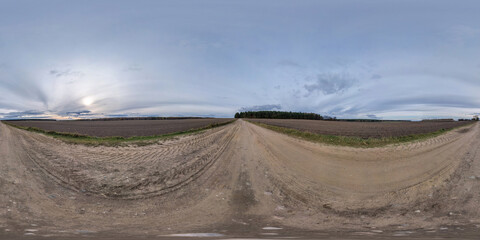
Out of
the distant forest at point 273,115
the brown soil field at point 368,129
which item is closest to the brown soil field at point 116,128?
the brown soil field at point 368,129

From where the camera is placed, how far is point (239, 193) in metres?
6.54

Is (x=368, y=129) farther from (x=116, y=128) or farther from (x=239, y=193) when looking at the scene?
(x=116, y=128)

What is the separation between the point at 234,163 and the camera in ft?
29.0

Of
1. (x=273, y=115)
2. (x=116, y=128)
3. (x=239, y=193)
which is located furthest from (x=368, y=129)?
(x=273, y=115)

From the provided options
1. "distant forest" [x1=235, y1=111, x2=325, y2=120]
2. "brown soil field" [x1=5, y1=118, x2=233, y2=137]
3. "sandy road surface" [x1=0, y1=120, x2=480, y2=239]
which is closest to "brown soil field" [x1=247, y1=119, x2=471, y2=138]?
"sandy road surface" [x1=0, y1=120, x2=480, y2=239]

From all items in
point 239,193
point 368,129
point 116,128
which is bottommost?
point 239,193

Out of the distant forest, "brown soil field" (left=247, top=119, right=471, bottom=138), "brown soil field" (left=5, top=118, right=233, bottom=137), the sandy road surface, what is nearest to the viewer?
the sandy road surface

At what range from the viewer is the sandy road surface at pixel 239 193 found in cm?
494

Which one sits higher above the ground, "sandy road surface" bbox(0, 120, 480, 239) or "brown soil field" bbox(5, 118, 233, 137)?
"brown soil field" bbox(5, 118, 233, 137)

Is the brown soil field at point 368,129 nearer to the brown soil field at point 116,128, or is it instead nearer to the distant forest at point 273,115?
the brown soil field at point 116,128

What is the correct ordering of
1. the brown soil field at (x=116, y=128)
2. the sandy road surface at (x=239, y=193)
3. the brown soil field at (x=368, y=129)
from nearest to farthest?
the sandy road surface at (x=239, y=193)
the brown soil field at (x=116, y=128)
the brown soil field at (x=368, y=129)

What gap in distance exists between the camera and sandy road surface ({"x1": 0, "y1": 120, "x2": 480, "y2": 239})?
494cm

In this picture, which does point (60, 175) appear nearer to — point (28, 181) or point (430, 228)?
point (28, 181)

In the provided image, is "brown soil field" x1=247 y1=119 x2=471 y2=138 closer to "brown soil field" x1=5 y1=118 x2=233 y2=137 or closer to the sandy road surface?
the sandy road surface
